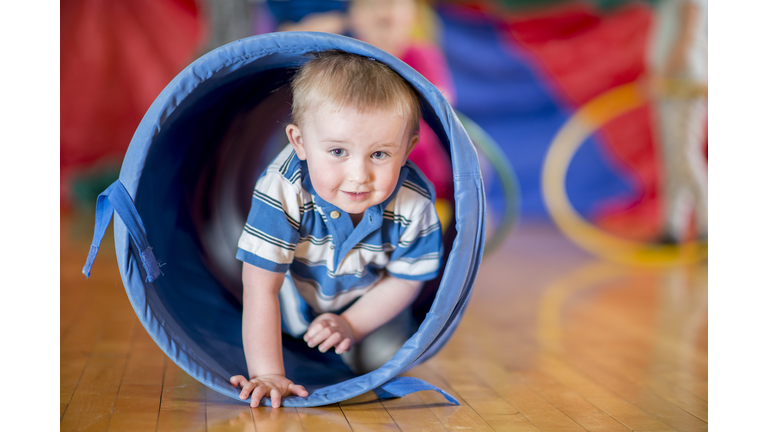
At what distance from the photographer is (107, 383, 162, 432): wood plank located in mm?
983

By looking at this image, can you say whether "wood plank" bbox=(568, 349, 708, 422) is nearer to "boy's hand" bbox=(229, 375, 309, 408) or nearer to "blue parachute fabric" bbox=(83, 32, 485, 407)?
"blue parachute fabric" bbox=(83, 32, 485, 407)

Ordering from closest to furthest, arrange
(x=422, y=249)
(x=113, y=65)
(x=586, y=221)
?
(x=422, y=249) < (x=113, y=65) < (x=586, y=221)

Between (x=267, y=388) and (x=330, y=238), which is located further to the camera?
(x=330, y=238)

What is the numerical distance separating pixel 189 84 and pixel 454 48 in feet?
10.4

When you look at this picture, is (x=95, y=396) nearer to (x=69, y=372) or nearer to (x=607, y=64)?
(x=69, y=372)

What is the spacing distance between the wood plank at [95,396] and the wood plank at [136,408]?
1cm

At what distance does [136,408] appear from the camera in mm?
1065

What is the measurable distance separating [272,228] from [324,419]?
0.33 meters

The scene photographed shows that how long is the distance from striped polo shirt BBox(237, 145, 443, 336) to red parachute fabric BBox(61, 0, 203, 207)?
9.41 ft

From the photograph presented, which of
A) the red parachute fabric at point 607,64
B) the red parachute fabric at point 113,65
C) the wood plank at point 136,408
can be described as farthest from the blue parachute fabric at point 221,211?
the red parachute fabric at point 607,64

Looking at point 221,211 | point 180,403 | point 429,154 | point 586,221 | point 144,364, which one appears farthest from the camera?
point 586,221

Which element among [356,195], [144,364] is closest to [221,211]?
[144,364]

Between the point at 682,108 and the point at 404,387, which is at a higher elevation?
the point at 682,108
